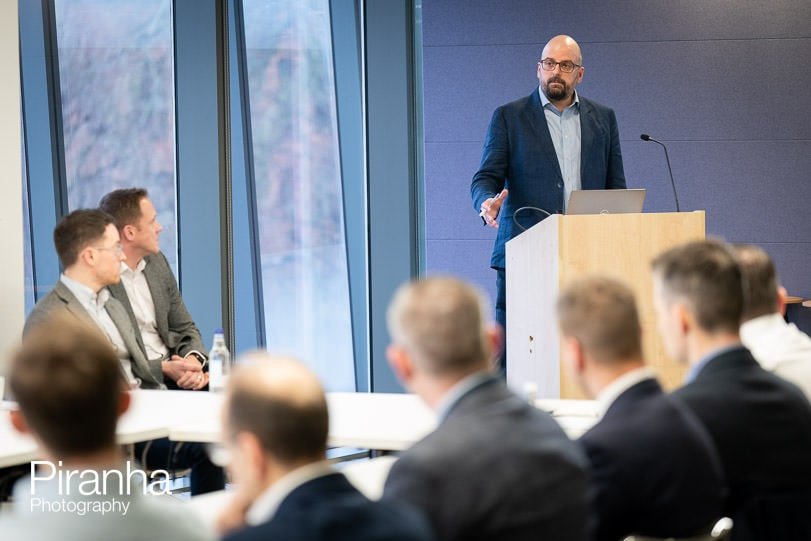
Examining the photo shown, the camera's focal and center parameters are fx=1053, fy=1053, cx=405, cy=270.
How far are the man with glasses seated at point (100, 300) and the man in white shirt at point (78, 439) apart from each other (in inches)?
88.8

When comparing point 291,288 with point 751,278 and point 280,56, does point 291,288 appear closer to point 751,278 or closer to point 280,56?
point 280,56

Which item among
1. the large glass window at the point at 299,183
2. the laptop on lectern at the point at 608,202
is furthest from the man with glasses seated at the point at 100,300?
the large glass window at the point at 299,183

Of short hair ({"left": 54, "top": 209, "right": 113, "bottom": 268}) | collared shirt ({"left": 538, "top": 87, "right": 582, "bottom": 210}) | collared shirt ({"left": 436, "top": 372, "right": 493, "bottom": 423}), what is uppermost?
collared shirt ({"left": 538, "top": 87, "right": 582, "bottom": 210})

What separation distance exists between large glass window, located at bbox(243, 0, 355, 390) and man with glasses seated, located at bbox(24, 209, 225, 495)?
324 centimetres

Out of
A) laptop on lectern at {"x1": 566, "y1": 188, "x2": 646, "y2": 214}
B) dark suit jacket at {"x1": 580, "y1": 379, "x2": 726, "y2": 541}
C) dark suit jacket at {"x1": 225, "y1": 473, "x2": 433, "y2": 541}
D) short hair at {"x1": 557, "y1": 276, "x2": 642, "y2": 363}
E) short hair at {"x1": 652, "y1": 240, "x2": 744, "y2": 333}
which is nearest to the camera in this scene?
dark suit jacket at {"x1": 225, "y1": 473, "x2": 433, "y2": 541}

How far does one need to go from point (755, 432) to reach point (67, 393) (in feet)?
4.94

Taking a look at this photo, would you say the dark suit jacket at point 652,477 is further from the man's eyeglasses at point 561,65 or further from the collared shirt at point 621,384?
the man's eyeglasses at point 561,65

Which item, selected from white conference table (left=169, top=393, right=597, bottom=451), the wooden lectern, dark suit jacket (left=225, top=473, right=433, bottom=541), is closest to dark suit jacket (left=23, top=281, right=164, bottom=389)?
Answer: white conference table (left=169, top=393, right=597, bottom=451)

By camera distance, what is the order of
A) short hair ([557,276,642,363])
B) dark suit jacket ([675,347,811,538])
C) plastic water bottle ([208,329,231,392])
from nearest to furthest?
short hair ([557,276,642,363]) → dark suit jacket ([675,347,811,538]) → plastic water bottle ([208,329,231,392])

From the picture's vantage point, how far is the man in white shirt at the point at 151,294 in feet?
15.5

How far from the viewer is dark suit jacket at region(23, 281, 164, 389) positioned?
4.00m

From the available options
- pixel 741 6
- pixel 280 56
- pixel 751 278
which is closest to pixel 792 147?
pixel 741 6

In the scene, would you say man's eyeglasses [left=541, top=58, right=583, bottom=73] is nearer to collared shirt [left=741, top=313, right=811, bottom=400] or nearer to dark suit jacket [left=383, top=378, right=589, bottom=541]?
collared shirt [left=741, top=313, right=811, bottom=400]

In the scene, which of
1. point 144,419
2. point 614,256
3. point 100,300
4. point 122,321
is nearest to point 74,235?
point 100,300
